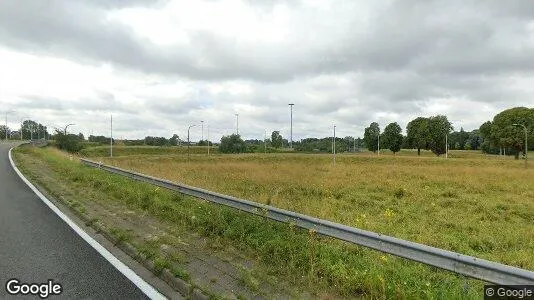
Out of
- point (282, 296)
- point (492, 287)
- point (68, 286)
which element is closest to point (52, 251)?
point (68, 286)

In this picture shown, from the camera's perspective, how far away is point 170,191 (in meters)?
12.8

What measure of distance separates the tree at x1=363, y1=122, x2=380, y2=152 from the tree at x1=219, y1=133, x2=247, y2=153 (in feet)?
128

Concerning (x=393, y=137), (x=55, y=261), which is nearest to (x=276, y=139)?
(x=393, y=137)

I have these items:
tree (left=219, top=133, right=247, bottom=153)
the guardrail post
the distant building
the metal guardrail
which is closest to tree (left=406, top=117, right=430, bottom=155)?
tree (left=219, top=133, right=247, bottom=153)

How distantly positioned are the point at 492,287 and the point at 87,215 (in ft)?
28.2

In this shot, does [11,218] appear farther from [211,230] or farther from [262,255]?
[262,255]

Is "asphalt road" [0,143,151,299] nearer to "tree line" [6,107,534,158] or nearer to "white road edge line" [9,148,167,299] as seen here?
"white road edge line" [9,148,167,299]

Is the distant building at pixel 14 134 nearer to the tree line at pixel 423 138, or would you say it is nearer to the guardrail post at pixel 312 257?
the tree line at pixel 423 138

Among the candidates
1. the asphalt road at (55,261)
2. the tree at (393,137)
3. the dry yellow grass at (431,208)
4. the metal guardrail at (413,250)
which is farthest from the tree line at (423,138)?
the metal guardrail at (413,250)

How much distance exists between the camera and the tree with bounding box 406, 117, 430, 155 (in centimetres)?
10211

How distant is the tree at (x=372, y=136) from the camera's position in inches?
4872

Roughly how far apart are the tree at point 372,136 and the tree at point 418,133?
13797 millimetres

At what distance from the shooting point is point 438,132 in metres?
100

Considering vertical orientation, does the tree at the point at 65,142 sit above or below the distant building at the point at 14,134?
below
